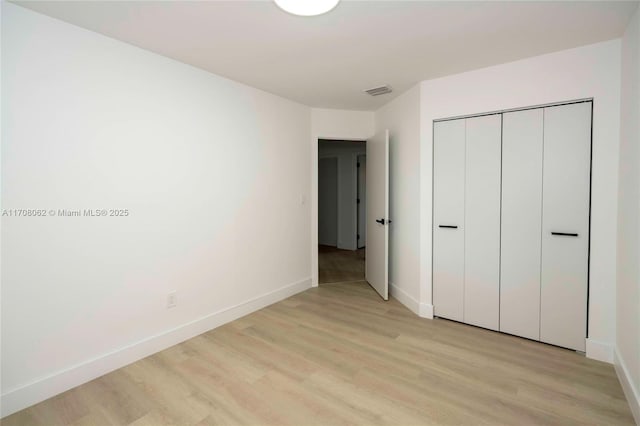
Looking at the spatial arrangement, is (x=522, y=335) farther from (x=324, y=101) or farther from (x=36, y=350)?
(x=36, y=350)

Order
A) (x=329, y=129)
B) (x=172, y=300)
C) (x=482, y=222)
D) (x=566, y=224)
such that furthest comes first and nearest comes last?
(x=329, y=129) → (x=482, y=222) → (x=172, y=300) → (x=566, y=224)

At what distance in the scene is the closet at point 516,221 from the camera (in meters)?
2.48

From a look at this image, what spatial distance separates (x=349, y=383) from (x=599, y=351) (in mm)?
1942

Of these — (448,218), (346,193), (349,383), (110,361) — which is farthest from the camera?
(346,193)

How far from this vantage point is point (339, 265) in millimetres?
5598

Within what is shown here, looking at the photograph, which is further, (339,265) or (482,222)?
(339,265)

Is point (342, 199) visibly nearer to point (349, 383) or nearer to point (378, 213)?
point (378, 213)

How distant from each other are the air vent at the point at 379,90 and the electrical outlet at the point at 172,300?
2767 millimetres

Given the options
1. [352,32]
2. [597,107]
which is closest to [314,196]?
[352,32]

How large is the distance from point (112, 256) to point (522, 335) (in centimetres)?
339

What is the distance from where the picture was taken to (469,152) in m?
2.95

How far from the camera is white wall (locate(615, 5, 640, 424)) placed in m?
1.87

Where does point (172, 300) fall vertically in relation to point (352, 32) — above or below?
below

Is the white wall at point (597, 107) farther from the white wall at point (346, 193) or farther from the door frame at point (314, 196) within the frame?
the white wall at point (346, 193)
